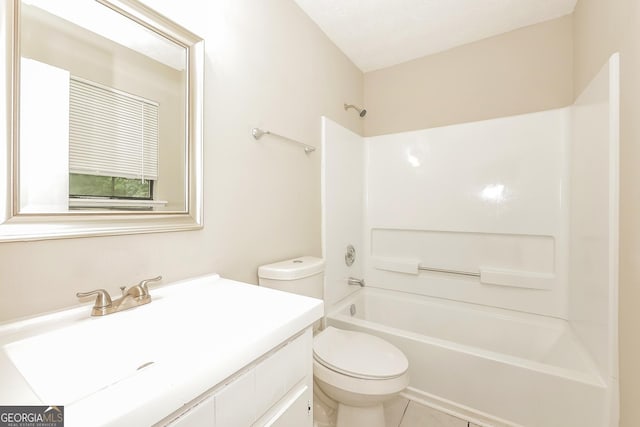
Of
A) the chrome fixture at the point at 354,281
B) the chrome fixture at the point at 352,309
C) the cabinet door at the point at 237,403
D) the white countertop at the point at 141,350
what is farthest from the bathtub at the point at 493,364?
the cabinet door at the point at 237,403

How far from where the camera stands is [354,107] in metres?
2.18

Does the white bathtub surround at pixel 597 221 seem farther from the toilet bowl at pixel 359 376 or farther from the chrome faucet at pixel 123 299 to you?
the chrome faucet at pixel 123 299

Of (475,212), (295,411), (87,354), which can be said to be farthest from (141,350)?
(475,212)

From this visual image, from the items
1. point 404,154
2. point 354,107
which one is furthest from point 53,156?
point 404,154

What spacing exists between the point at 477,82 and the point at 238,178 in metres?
1.91

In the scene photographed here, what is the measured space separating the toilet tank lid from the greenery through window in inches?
23.3

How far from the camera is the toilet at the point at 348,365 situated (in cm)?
115

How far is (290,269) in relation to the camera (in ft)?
4.23

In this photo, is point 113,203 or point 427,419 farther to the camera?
point 427,419

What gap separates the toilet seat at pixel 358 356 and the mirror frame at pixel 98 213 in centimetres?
86

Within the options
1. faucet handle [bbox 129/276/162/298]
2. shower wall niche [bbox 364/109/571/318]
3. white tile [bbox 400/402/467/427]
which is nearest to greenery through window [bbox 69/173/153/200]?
faucet handle [bbox 129/276/162/298]

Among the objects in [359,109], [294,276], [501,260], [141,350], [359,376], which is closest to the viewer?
[141,350]

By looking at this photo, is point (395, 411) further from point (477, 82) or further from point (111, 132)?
point (477, 82)

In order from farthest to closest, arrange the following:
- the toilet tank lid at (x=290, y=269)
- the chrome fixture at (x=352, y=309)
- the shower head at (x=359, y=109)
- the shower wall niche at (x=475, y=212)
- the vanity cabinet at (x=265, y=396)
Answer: the shower head at (x=359, y=109)
the chrome fixture at (x=352, y=309)
the shower wall niche at (x=475, y=212)
the toilet tank lid at (x=290, y=269)
the vanity cabinet at (x=265, y=396)
